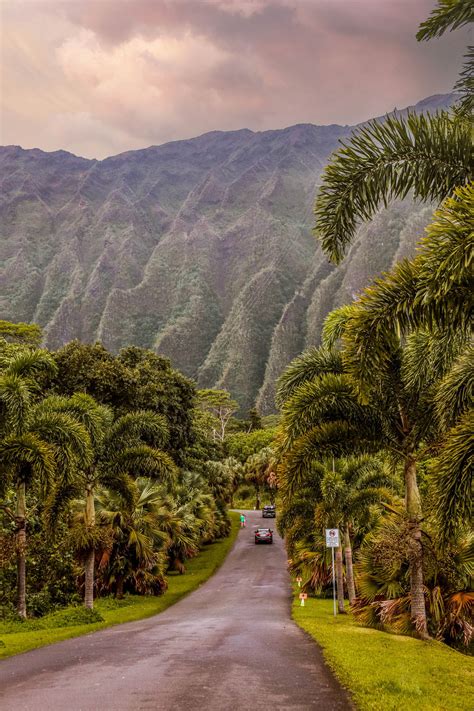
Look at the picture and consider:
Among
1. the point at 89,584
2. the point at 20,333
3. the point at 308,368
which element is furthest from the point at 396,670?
the point at 20,333

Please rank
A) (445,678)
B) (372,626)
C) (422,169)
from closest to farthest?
(422,169)
(445,678)
(372,626)

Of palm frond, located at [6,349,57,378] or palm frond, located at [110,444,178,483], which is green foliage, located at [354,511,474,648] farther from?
palm frond, located at [6,349,57,378]

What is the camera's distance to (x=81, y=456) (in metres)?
17.6

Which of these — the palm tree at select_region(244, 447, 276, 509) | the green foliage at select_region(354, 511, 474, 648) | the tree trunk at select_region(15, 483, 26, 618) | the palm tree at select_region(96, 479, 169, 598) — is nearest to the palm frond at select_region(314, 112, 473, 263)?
the green foliage at select_region(354, 511, 474, 648)

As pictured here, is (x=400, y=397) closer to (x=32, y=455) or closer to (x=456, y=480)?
(x=456, y=480)

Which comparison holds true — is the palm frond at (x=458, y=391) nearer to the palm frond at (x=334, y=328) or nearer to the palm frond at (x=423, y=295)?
the palm frond at (x=423, y=295)

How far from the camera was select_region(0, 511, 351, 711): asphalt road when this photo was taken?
7.92 meters

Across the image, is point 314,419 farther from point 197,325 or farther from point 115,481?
point 197,325

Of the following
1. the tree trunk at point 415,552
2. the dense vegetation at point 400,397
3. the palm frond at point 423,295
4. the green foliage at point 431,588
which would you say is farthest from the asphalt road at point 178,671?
the palm frond at point 423,295

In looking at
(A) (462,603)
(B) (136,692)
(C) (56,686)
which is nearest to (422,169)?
(B) (136,692)

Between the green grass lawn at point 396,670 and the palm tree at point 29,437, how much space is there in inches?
323

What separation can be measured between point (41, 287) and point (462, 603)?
197172 mm

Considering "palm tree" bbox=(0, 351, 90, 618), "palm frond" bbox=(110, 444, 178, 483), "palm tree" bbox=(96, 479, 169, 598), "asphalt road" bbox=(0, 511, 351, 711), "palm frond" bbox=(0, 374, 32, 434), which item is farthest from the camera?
"palm tree" bbox=(96, 479, 169, 598)

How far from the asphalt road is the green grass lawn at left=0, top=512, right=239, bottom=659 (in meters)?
0.66
